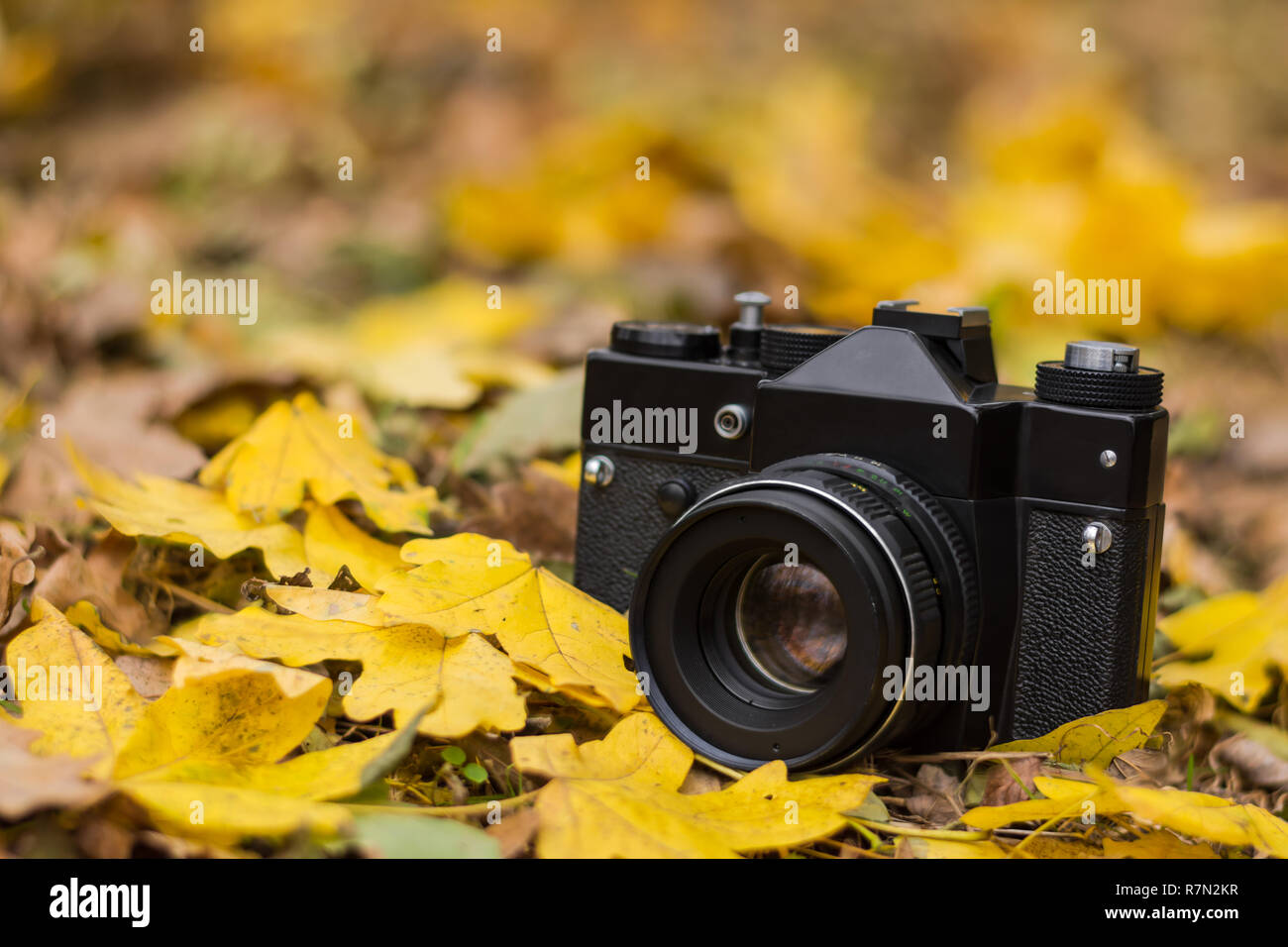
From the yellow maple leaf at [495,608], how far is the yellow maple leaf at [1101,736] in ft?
1.07

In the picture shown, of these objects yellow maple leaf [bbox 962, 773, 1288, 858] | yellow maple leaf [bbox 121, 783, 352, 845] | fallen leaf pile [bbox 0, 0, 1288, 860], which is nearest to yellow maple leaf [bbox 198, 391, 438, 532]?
fallen leaf pile [bbox 0, 0, 1288, 860]

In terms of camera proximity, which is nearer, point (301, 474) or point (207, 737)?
point (207, 737)

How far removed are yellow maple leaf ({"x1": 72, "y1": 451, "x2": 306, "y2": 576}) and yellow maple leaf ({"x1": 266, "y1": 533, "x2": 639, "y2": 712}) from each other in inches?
5.2

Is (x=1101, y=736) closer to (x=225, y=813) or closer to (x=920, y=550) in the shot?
(x=920, y=550)

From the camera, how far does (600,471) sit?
3.94 feet

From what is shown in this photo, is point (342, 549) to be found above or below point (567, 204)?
below

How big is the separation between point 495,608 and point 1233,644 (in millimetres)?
709

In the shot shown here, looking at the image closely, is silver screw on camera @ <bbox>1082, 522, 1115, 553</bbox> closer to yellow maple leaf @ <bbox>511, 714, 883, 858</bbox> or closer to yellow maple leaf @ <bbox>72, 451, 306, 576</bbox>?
yellow maple leaf @ <bbox>511, 714, 883, 858</bbox>

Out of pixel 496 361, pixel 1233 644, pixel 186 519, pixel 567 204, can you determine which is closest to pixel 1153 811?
pixel 1233 644

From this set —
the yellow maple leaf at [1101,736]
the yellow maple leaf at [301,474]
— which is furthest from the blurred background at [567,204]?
the yellow maple leaf at [1101,736]

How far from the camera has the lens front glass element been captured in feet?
3.36

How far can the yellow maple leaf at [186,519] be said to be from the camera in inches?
42.7

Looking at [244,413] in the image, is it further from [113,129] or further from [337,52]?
Result: [337,52]

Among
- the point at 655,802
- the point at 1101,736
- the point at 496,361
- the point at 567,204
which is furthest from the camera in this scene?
the point at 567,204
